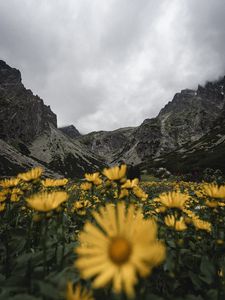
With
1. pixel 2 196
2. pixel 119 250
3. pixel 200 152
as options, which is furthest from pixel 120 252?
pixel 200 152

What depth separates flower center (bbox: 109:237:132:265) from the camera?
5.83 ft

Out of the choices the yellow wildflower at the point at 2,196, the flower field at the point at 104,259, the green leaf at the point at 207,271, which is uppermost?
the yellow wildflower at the point at 2,196

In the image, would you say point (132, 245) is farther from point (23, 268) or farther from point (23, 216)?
point (23, 216)

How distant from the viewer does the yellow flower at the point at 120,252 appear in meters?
1.63

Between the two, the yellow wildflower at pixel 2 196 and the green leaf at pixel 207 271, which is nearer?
the green leaf at pixel 207 271

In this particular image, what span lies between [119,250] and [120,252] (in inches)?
0.7

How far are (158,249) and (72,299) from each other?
0.76 metres

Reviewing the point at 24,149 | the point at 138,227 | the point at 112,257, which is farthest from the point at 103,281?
the point at 24,149

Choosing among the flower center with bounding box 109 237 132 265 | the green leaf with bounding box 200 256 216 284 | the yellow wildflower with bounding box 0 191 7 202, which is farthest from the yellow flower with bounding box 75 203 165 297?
the yellow wildflower with bounding box 0 191 7 202

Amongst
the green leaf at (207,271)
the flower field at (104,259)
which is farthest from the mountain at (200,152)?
the green leaf at (207,271)

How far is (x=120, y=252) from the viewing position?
1.79 metres

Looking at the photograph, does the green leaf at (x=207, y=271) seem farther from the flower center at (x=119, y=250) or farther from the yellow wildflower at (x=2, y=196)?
the yellow wildflower at (x=2, y=196)

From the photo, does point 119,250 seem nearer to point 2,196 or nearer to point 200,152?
point 2,196

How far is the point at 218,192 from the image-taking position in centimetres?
365
